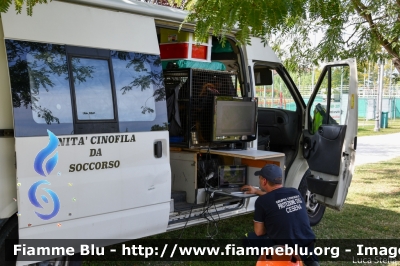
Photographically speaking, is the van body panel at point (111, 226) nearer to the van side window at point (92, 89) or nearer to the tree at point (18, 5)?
the van side window at point (92, 89)

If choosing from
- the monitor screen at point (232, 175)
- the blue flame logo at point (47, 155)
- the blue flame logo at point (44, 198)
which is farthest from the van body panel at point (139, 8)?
the monitor screen at point (232, 175)

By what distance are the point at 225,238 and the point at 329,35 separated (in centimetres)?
337

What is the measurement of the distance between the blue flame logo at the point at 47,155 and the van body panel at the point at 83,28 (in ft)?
2.62

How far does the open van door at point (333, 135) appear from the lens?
Result: 5926mm

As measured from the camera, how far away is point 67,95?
4.17 meters

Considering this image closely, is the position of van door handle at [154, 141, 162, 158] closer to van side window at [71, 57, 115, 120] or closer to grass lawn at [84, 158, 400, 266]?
→ van side window at [71, 57, 115, 120]

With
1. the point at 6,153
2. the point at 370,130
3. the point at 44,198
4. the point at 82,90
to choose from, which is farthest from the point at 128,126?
the point at 370,130

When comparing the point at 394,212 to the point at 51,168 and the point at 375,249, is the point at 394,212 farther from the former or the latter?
the point at 51,168

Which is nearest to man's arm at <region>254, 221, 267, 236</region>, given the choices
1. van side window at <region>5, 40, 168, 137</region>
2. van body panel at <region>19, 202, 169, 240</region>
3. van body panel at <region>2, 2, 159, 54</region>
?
van body panel at <region>19, 202, 169, 240</region>

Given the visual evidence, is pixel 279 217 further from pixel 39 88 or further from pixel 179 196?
pixel 39 88

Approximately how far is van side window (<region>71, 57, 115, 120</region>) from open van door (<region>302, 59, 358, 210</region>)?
2.86 meters

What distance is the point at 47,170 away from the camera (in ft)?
13.0

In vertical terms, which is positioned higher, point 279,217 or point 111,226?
point 279,217

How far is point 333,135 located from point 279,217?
2242 millimetres
